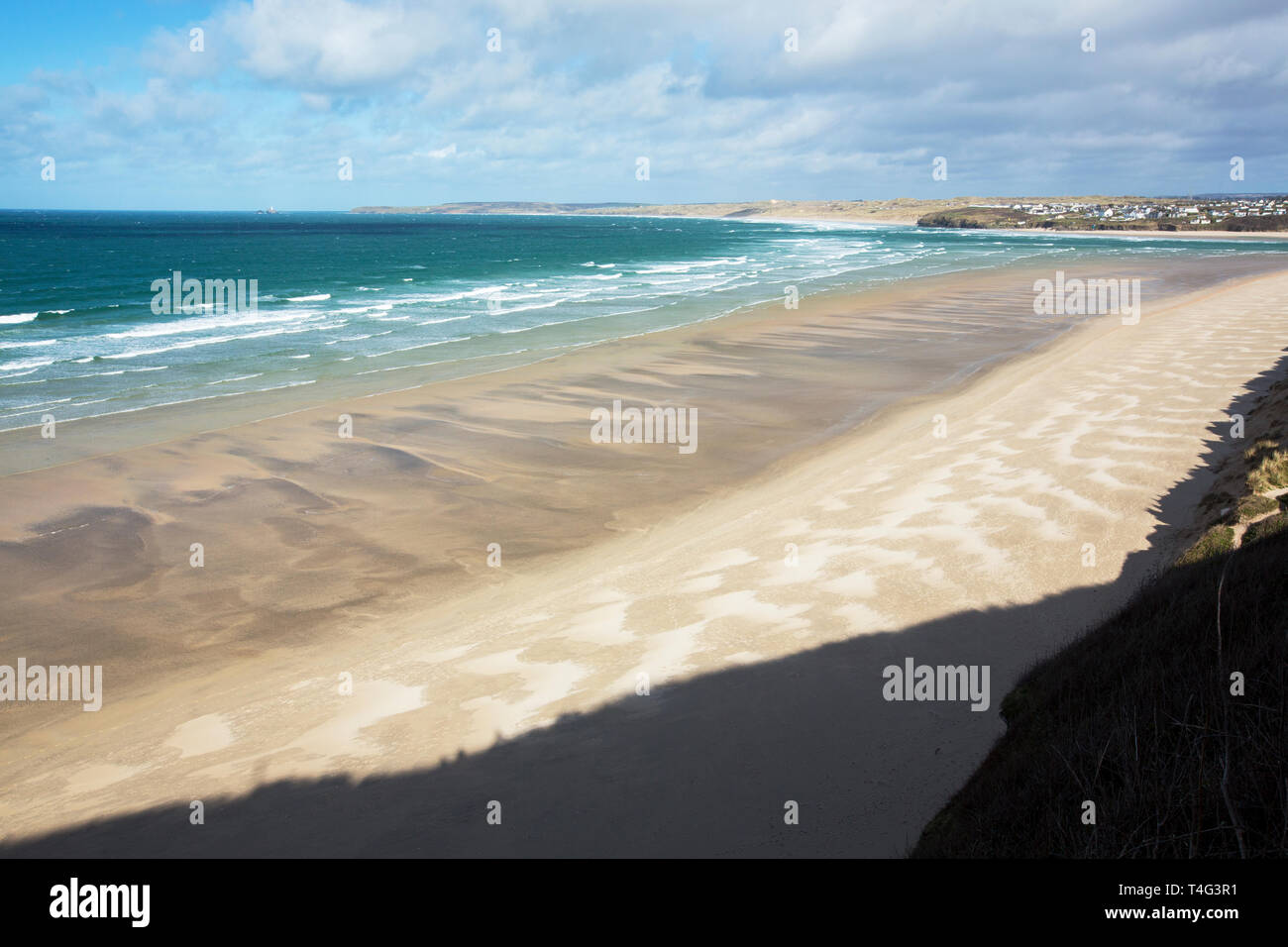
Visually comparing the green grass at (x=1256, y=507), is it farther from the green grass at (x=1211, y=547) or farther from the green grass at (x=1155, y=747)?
the green grass at (x=1155, y=747)

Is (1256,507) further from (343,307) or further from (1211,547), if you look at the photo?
(343,307)

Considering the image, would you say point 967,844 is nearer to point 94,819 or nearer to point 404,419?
point 94,819

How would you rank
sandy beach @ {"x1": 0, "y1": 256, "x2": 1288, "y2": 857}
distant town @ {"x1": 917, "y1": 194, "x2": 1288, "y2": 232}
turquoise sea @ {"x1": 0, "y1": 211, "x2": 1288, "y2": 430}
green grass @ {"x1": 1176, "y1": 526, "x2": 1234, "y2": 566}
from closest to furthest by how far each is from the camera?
1. sandy beach @ {"x1": 0, "y1": 256, "x2": 1288, "y2": 857}
2. green grass @ {"x1": 1176, "y1": 526, "x2": 1234, "y2": 566}
3. turquoise sea @ {"x1": 0, "y1": 211, "x2": 1288, "y2": 430}
4. distant town @ {"x1": 917, "y1": 194, "x2": 1288, "y2": 232}

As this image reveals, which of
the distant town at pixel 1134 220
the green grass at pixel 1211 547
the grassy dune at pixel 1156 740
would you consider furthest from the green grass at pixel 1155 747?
the distant town at pixel 1134 220

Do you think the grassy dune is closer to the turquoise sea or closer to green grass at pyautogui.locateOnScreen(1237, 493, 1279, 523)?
green grass at pyautogui.locateOnScreen(1237, 493, 1279, 523)

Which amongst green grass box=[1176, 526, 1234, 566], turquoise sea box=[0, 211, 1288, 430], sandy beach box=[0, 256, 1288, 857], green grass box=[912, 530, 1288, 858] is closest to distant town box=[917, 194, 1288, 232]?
turquoise sea box=[0, 211, 1288, 430]
